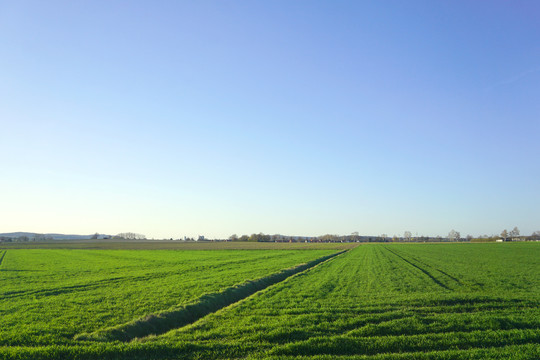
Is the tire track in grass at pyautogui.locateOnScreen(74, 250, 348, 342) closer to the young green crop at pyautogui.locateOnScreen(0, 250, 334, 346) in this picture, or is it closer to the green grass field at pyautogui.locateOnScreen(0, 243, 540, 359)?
the green grass field at pyautogui.locateOnScreen(0, 243, 540, 359)

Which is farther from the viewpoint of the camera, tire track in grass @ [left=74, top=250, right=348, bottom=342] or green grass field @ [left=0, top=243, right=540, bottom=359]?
tire track in grass @ [left=74, top=250, right=348, bottom=342]

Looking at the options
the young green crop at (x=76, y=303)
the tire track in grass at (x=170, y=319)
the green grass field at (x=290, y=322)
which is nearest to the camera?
the green grass field at (x=290, y=322)

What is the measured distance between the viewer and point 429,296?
20844 mm

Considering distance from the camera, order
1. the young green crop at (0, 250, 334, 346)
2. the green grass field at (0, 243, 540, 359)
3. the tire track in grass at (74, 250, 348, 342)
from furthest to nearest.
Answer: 1. the young green crop at (0, 250, 334, 346)
2. the tire track in grass at (74, 250, 348, 342)
3. the green grass field at (0, 243, 540, 359)

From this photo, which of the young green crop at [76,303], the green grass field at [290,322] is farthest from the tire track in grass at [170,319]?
the young green crop at [76,303]

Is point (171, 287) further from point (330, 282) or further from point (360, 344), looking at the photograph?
point (360, 344)

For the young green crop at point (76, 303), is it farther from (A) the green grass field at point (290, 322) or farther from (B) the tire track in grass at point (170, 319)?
(B) the tire track in grass at point (170, 319)

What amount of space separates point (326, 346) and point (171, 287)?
17329 mm

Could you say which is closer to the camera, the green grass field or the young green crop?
the green grass field

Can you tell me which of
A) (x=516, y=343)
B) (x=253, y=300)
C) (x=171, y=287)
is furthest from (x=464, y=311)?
(x=171, y=287)

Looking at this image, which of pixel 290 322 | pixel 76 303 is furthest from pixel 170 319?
pixel 76 303

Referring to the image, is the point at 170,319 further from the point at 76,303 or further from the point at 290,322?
the point at 76,303

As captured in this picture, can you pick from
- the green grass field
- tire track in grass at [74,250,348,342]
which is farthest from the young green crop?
tire track in grass at [74,250,348,342]

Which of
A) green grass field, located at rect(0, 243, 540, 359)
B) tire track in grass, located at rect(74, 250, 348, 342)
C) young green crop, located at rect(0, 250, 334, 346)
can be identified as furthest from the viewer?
young green crop, located at rect(0, 250, 334, 346)
